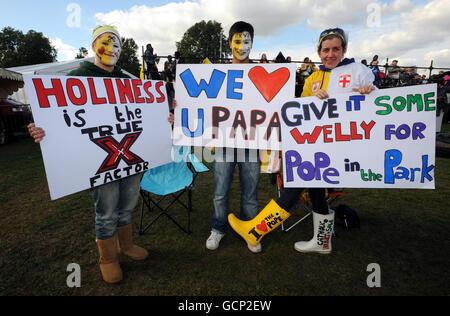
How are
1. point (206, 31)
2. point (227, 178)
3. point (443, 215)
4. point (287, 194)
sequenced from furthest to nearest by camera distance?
point (206, 31) → point (443, 215) → point (227, 178) → point (287, 194)

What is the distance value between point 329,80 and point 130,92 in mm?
1866

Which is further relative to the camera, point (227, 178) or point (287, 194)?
point (227, 178)

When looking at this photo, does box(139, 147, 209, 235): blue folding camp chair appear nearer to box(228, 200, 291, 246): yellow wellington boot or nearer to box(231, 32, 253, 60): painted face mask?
box(228, 200, 291, 246): yellow wellington boot

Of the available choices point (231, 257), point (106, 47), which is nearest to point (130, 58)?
point (106, 47)

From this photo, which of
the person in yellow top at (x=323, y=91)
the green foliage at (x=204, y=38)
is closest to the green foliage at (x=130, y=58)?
the green foliage at (x=204, y=38)

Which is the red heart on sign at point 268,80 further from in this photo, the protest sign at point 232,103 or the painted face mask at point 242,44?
the painted face mask at point 242,44

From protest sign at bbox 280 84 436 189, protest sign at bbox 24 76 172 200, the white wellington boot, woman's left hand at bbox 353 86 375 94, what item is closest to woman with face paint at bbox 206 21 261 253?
protest sign at bbox 280 84 436 189

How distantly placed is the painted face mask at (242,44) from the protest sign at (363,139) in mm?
708

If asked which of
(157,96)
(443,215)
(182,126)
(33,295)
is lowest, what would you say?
(443,215)

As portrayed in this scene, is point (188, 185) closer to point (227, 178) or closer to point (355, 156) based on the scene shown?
point (227, 178)

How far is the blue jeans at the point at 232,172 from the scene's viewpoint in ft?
7.85

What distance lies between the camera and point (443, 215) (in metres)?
3.29
